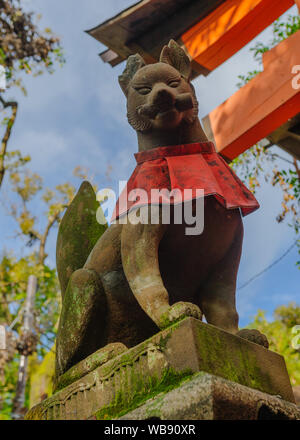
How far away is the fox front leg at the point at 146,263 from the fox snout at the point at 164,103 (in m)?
0.43

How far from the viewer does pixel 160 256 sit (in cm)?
202

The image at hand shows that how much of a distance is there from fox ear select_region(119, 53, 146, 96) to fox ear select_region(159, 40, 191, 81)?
0.32ft

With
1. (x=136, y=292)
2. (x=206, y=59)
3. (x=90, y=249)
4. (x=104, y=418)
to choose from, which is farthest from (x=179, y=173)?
(x=206, y=59)

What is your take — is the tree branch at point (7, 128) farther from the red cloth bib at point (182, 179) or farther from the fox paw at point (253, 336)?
the fox paw at point (253, 336)

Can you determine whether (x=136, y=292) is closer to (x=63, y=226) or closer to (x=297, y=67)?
(x=63, y=226)

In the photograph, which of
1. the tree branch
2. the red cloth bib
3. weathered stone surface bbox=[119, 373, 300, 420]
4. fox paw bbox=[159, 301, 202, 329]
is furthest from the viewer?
the tree branch

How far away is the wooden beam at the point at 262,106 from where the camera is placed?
4668 millimetres

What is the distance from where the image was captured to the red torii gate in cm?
475

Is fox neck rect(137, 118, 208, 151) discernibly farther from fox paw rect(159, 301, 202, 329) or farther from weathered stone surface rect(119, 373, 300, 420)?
weathered stone surface rect(119, 373, 300, 420)

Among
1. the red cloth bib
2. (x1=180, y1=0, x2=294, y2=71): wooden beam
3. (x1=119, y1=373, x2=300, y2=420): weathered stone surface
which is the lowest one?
(x1=119, y1=373, x2=300, y2=420): weathered stone surface

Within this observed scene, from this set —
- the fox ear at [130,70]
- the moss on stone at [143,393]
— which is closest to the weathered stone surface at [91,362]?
the moss on stone at [143,393]

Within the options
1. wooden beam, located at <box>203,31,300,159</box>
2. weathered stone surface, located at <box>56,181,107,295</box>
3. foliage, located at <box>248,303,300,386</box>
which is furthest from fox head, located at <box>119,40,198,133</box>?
foliage, located at <box>248,303,300,386</box>

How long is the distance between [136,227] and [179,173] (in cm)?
28

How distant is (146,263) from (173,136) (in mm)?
614
